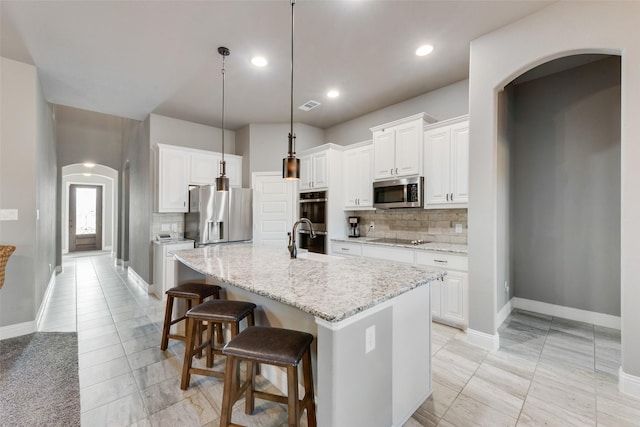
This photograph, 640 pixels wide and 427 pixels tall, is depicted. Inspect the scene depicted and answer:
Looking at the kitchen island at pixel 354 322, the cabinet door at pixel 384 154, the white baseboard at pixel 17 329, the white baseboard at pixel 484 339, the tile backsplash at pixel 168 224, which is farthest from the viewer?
the tile backsplash at pixel 168 224

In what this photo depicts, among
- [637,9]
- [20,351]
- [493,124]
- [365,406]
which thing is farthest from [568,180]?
[20,351]

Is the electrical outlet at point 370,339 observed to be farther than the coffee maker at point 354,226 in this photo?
No

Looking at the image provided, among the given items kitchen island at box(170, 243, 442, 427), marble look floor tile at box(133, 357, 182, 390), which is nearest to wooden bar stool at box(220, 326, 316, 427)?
kitchen island at box(170, 243, 442, 427)

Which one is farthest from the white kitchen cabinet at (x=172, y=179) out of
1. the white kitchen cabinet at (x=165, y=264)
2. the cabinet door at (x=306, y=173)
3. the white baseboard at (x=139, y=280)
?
the cabinet door at (x=306, y=173)

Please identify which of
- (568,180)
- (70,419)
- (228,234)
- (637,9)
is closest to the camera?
(70,419)

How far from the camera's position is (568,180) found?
10.8 ft

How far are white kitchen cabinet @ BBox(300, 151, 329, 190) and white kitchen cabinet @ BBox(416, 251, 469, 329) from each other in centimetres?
194

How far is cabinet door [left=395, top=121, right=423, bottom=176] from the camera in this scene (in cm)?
355

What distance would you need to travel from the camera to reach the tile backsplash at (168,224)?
456 centimetres

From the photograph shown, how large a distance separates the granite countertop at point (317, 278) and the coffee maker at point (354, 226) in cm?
213

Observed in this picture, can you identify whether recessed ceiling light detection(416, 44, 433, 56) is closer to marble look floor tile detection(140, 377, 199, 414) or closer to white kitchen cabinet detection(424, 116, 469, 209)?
white kitchen cabinet detection(424, 116, 469, 209)

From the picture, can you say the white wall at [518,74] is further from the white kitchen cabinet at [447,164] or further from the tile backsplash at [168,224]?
the tile backsplash at [168,224]

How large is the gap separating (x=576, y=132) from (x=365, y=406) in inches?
149

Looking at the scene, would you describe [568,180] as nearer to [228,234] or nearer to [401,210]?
[401,210]
